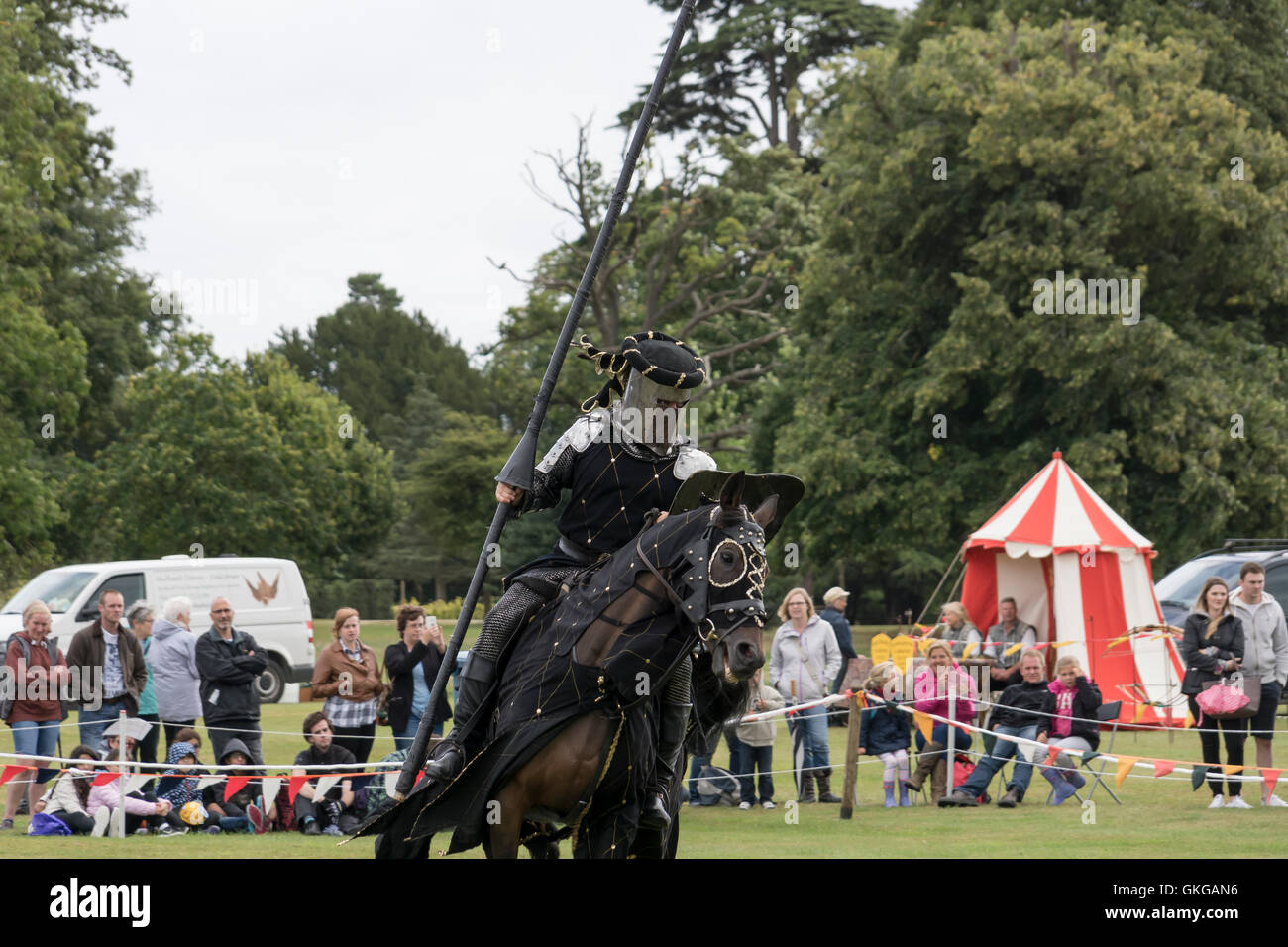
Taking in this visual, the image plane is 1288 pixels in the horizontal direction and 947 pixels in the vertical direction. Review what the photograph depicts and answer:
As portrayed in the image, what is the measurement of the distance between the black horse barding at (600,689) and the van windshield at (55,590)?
52.5ft

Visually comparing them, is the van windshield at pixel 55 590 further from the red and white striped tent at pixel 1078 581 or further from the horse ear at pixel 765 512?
the horse ear at pixel 765 512

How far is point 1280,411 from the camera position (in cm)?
2802

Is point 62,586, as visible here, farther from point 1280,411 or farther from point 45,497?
point 1280,411

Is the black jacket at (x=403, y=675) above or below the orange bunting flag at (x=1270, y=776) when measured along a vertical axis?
above

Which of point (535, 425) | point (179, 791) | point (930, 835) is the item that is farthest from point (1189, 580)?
point (535, 425)

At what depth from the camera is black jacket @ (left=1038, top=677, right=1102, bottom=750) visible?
1438 centimetres

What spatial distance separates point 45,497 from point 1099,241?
1866cm

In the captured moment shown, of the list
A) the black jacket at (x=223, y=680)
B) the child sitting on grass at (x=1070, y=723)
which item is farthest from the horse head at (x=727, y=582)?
the child sitting on grass at (x=1070, y=723)

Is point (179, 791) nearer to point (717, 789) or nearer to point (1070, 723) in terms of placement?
point (717, 789)

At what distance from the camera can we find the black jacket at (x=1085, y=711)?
47.2 feet

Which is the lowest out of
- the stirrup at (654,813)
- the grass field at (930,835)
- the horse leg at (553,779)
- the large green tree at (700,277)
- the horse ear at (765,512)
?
the grass field at (930,835)

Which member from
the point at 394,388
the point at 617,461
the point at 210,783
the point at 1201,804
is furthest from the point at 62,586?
the point at 394,388

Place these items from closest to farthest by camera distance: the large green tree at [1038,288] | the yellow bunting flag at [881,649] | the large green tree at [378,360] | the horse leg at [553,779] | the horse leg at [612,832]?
the horse leg at [553,779], the horse leg at [612,832], the yellow bunting flag at [881,649], the large green tree at [1038,288], the large green tree at [378,360]

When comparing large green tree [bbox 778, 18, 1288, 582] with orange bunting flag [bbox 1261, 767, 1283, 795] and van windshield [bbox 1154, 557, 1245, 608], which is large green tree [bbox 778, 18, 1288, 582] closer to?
van windshield [bbox 1154, 557, 1245, 608]
